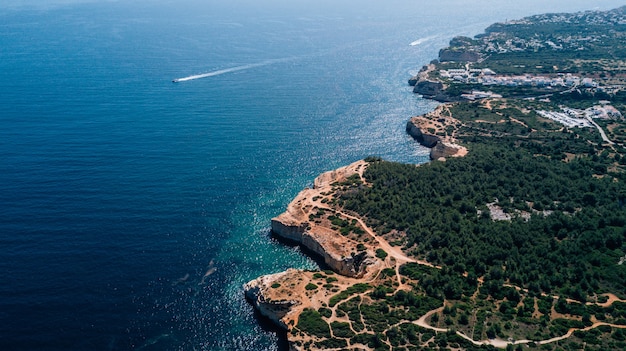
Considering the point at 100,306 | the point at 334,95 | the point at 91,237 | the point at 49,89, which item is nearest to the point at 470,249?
the point at 100,306

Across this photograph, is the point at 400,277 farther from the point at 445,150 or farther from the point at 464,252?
the point at 445,150

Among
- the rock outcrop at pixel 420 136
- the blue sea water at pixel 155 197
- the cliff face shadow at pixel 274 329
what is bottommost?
the cliff face shadow at pixel 274 329

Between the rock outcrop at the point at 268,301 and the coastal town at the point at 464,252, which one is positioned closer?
the coastal town at the point at 464,252

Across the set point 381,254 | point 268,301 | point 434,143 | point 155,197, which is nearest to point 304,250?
point 381,254

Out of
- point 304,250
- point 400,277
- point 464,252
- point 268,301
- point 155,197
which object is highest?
point 155,197

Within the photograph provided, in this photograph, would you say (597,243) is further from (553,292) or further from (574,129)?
(574,129)

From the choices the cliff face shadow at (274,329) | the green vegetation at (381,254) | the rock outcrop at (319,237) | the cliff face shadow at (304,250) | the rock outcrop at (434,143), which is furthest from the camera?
the rock outcrop at (434,143)

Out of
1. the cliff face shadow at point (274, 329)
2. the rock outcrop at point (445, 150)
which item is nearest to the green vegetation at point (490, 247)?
the rock outcrop at point (445, 150)

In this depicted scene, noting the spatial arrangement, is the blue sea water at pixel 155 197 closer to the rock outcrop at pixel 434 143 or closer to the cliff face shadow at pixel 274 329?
the cliff face shadow at pixel 274 329
